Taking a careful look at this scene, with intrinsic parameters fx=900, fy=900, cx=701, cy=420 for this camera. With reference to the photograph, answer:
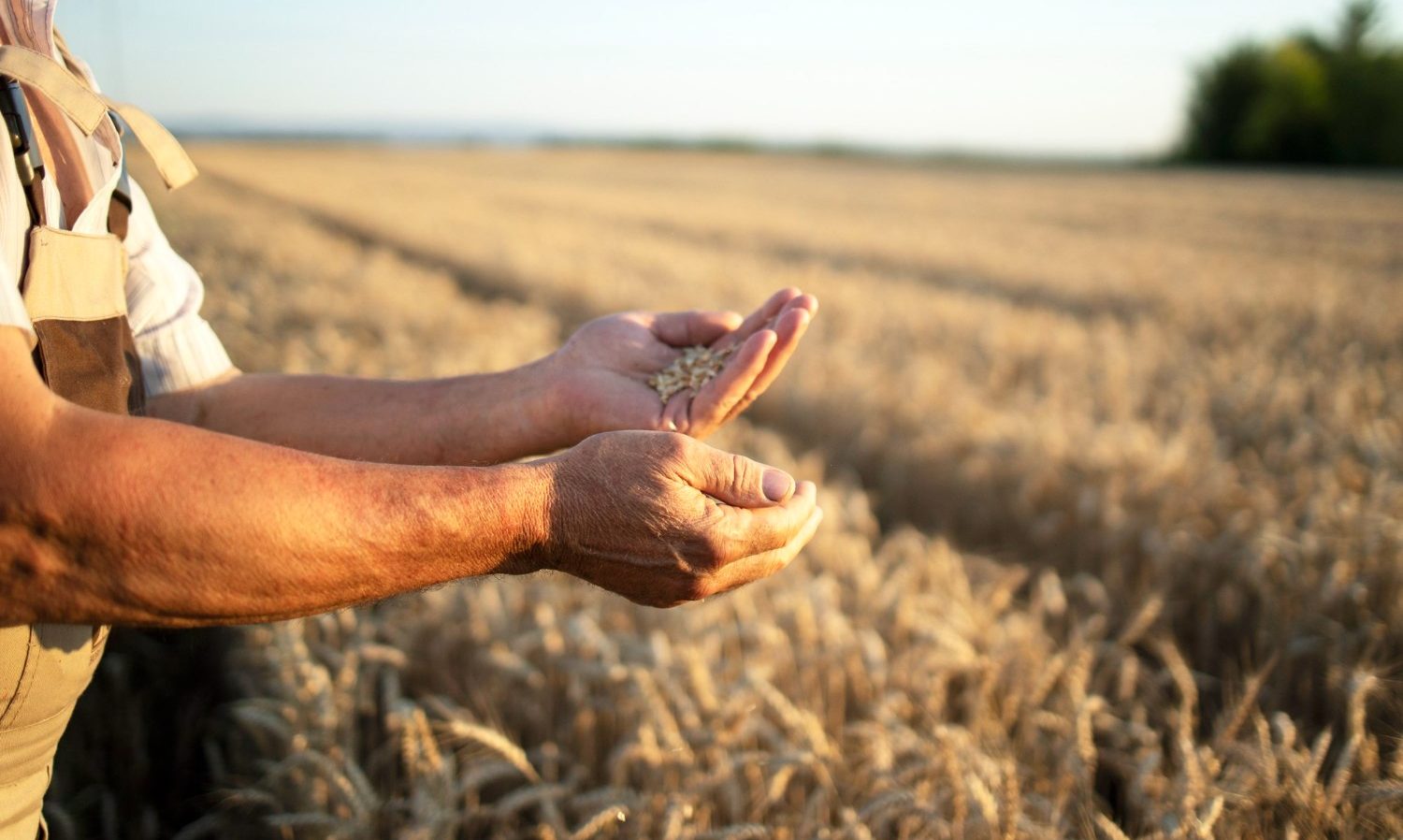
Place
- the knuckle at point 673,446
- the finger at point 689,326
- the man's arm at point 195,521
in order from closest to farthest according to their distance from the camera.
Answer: the man's arm at point 195,521 → the knuckle at point 673,446 → the finger at point 689,326

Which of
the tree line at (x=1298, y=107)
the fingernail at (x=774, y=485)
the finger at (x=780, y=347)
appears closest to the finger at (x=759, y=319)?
the finger at (x=780, y=347)

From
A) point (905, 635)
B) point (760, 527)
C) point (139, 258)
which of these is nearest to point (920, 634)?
point (905, 635)

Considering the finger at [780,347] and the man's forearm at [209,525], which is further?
the finger at [780,347]

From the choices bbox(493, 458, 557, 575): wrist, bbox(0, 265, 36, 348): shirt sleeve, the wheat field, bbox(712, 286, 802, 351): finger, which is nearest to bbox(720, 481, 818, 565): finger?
bbox(493, 458, 557, 575): wrist

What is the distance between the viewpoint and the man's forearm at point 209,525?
87 centimetres

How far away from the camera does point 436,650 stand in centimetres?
239

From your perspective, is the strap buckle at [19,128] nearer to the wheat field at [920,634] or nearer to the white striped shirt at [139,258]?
the white striped shirt at [139,258]

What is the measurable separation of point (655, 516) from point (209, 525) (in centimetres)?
50

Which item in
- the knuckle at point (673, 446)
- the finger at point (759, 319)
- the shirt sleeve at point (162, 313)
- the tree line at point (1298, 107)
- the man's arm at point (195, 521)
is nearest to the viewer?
the man's arm at point (195, 521)

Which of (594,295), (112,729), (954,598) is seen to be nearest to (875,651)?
(954,598)

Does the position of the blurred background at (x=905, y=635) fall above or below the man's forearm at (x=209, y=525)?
below

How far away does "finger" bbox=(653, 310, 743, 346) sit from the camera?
1807 millimetres

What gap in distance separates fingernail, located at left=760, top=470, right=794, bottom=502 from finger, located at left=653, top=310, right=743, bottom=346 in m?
0.58

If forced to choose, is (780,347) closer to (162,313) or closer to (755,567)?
(755,567)
